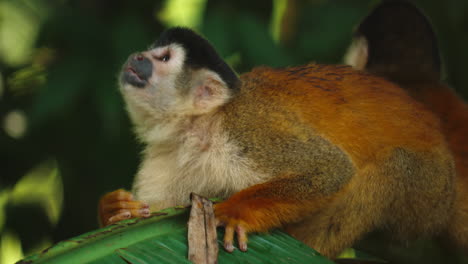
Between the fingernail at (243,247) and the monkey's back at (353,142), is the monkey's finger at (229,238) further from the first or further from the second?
the monkey's back at (353,142)

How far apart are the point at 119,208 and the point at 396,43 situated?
6.43 ft

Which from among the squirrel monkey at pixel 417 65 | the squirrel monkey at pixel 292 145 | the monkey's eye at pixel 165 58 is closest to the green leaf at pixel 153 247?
the squirrel monkey at pixel 292 145

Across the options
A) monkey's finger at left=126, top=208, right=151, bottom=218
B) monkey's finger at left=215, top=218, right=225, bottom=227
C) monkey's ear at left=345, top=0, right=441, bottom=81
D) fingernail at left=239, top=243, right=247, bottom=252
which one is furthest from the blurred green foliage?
fingernail at left=239, top=243, right=247, bottom=252

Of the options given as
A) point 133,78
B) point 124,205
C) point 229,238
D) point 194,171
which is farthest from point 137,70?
point 229,238

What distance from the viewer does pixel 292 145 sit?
203 cm

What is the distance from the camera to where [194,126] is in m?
2.22

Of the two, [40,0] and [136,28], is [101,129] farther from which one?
[40,0]

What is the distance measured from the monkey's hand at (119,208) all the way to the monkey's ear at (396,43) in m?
1.63

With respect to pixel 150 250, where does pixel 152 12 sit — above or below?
above

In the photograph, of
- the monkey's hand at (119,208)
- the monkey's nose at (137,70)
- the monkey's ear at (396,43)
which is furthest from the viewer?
the monkey's ear at (396,43)

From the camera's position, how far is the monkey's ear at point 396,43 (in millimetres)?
3021

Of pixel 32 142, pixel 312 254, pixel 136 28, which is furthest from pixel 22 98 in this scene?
pixel 312 254

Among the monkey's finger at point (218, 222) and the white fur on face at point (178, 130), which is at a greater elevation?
the white fur on face at point (178, 130)

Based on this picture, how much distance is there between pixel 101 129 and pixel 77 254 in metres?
1.76
